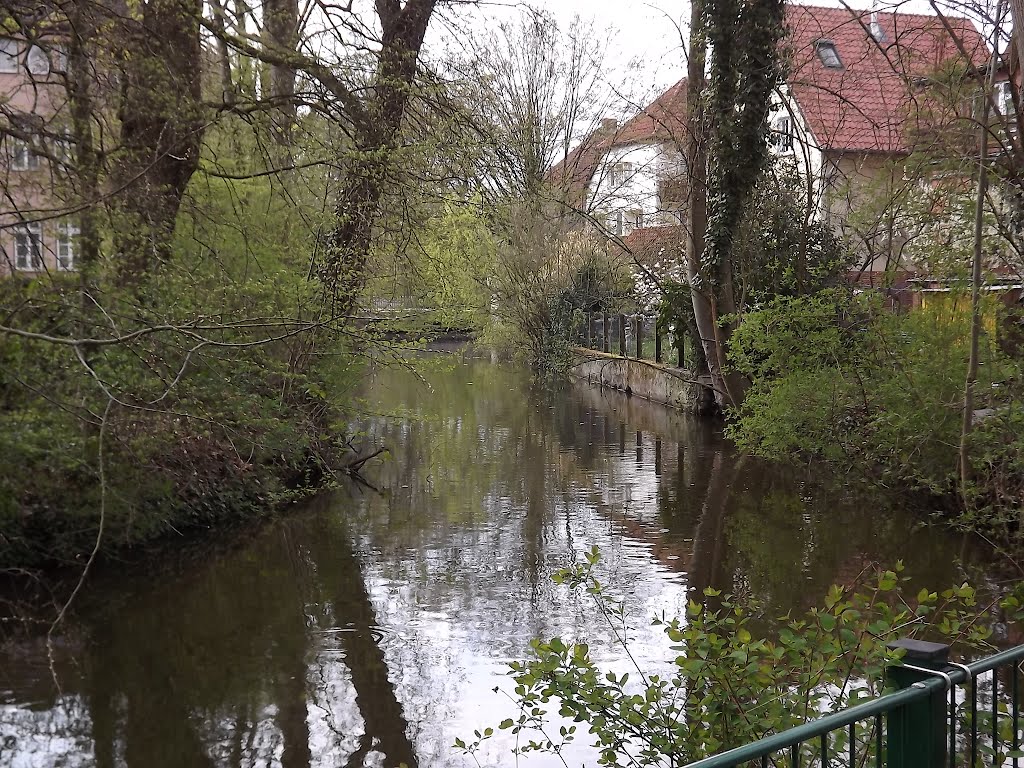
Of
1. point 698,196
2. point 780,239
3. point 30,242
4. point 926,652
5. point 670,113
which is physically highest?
point 670,113

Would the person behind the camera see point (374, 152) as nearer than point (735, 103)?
Yes

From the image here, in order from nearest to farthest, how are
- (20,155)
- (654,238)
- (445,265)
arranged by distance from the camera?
1. (20,155)
2. (445,265)
3. (654,238)

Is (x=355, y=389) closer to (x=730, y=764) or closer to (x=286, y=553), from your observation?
(x=286, y=553)

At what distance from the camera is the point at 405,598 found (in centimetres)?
992

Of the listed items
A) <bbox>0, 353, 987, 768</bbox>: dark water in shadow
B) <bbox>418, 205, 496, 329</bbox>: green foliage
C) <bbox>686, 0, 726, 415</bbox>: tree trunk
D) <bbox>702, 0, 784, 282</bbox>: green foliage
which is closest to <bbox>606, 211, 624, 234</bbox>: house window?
<bbox>418, 205, 496, 329</bbox>: green foliage

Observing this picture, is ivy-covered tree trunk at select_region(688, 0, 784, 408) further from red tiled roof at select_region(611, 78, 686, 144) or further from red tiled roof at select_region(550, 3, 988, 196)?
red tiled roof at select_region(611, 78, 686, 144)

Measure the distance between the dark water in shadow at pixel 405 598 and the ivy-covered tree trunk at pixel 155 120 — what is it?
11.0 feet

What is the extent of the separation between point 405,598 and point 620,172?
3083 cm

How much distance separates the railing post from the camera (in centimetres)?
320

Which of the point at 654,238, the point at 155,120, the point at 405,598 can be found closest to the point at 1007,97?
the point at 405,598

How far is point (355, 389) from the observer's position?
53.1 feet

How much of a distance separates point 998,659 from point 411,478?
13.7 metres

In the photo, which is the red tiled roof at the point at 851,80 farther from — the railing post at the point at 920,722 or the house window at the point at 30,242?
the railing post at the point at 920,722

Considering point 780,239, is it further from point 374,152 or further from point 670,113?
point 374,152
